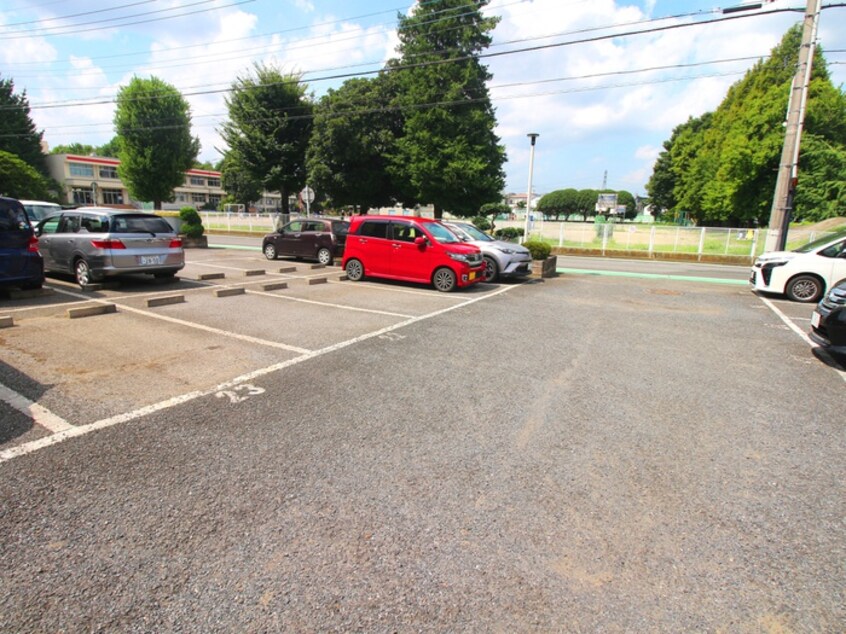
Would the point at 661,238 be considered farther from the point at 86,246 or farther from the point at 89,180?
the point at 89,180

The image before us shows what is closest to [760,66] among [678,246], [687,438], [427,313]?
[678,246]

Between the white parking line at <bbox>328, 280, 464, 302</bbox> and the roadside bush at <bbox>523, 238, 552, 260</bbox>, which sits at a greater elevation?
the roadside bush at <bbox>523, 238, 552, 260</bbox>

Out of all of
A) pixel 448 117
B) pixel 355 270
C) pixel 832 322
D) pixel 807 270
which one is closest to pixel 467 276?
pixel 355 270

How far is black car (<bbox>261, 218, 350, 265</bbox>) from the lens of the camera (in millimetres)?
14953

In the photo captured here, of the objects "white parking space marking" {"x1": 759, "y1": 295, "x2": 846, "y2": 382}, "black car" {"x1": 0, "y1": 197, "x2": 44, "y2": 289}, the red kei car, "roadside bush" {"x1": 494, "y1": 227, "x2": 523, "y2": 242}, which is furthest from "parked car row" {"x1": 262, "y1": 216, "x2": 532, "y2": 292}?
"roadside bush" {"x1": 494, "y1": 227, "x2": 523, "y2": 242}

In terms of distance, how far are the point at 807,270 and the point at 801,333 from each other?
386 cm

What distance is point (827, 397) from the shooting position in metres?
4.59

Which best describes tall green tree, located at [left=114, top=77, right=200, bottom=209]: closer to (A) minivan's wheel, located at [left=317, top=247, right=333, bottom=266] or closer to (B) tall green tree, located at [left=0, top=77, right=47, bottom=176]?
(B) tall green tree, located at [left=0, top=77, right=47, bottom=176]

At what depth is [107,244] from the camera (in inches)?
346

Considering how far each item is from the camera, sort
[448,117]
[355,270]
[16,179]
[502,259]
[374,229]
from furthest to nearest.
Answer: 1. [16,179]
2. [448,117]
3. [502,259]
4. [355,270]
5. [374,229]

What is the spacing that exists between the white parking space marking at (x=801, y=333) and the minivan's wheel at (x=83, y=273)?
12295mm

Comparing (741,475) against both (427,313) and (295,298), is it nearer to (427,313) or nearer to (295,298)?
(427,313)

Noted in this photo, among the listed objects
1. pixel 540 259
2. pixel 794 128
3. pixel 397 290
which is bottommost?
pixel 397 290

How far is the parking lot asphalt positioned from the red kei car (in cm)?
443
